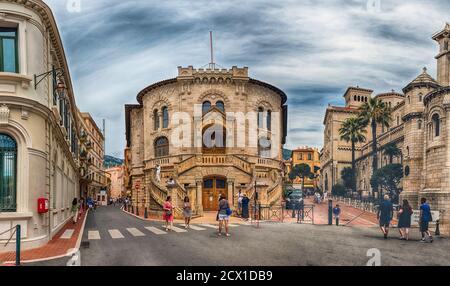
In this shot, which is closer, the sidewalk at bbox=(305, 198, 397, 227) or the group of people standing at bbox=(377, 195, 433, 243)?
the group of people standing at bbox=(377, 195, 433, 243)

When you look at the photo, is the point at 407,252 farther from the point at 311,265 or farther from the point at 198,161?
the point at 198,161

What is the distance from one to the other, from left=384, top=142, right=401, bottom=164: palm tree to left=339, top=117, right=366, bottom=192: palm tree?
51 centimetres

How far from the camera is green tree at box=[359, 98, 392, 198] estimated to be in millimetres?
6312

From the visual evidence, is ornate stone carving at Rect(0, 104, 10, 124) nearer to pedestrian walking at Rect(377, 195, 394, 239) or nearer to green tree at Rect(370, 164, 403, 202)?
green tree at Rect(370, 164, 403, 202)

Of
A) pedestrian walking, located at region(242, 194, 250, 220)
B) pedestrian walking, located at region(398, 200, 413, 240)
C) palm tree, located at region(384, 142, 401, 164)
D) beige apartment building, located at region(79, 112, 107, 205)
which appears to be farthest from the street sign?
pedestrian walking, located at region(242, 194, 250, 220)

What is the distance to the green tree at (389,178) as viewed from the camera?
652 centimetres

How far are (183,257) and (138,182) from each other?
20782 mm

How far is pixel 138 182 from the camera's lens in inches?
1030

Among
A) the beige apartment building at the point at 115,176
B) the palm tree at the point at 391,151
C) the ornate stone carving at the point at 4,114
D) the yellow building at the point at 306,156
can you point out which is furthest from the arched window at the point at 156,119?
the palm tree at the point at 391,151

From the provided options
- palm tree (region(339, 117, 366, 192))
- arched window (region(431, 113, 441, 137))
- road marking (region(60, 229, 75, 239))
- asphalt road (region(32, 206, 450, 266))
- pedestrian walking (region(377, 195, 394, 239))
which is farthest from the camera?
road marking (region(60, 229, 75, 239))

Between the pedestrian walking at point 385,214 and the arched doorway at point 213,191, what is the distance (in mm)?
12851

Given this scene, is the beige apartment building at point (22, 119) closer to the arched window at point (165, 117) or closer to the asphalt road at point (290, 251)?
the asphalt road at point (290, 251)

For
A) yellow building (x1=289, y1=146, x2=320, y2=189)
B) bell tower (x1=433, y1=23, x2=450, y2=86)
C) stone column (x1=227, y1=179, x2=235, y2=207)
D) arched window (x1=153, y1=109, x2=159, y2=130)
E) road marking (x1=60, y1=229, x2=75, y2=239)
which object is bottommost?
road marking (x1=60, y1=229, x2=75, y2=239)

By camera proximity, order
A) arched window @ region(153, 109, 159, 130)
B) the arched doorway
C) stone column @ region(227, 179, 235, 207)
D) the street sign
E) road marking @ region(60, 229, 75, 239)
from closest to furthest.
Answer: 1. the street sign
2. road marking @ region(60, 229, 75, 239)
3. stone column @ region(227, 179, 235, 207)
4. the arched doorway
5. arched window @ region(153, 109, 159, 130)
